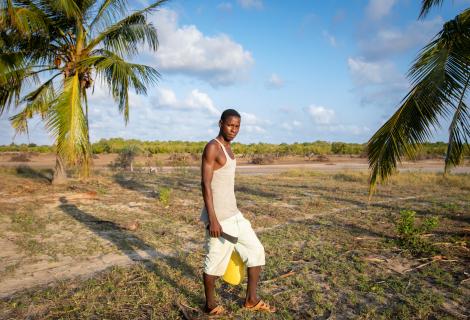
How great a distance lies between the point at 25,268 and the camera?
4703 mm

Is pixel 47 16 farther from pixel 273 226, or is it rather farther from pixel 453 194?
pixel 453 194

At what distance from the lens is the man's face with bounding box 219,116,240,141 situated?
10.6ft

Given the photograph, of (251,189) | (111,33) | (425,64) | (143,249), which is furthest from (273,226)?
(111,33)

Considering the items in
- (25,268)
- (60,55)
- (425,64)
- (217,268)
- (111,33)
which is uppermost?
(111,33)

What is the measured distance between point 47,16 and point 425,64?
9.76 m

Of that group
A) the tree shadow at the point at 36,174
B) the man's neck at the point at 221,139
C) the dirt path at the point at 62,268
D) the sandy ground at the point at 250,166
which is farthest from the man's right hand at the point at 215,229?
the sandy ground at the point at 250,166

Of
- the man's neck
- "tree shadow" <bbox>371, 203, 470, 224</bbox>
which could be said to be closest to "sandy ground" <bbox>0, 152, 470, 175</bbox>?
"tree shadow" <bbox>371, 203, 470, 224</bbox>

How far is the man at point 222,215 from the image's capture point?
3131 mm

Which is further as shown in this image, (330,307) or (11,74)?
(11,74)

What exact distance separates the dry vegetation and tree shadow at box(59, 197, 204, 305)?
0.02 meters

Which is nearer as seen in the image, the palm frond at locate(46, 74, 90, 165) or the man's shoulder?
the man's shoulder

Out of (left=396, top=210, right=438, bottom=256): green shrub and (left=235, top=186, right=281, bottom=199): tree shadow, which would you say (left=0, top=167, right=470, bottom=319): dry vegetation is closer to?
(left=396, top=210, right=438, bottom=256): green shrub

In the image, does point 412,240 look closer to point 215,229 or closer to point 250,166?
point 215,229

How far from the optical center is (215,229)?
123 inches
